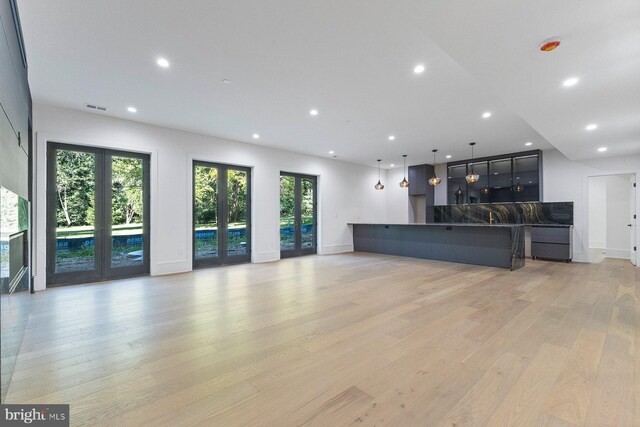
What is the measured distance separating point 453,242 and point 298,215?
412cm

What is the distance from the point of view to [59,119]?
4.65 metres

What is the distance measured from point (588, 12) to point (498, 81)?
1019 mm

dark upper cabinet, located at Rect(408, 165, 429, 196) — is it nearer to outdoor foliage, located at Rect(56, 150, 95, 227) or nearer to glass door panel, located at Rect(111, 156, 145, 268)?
glass door panel, located at Rect(111, 156, 145, 268)

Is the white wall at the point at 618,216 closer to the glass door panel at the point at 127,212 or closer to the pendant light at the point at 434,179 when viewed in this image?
the pendant light at the point at 434,179

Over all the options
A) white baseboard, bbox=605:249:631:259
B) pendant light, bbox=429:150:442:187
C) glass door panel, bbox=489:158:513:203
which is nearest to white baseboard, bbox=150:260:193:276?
pendant light, bbox=429:150:442:187

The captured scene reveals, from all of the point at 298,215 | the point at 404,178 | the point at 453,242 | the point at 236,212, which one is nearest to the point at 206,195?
the point at 236,212

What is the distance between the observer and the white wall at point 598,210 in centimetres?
879

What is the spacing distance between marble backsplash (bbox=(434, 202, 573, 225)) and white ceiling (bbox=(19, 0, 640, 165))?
2.35 meters

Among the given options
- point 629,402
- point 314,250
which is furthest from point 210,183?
point 629,402

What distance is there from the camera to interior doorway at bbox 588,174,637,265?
7.95 metres

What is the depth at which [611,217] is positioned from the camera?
8.43 metres

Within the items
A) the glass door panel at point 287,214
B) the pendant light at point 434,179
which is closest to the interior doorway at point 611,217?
the pendant light at point 434,179

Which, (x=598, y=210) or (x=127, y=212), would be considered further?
(x=598, y=210)

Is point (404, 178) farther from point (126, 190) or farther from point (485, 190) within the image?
point (126, 190)
